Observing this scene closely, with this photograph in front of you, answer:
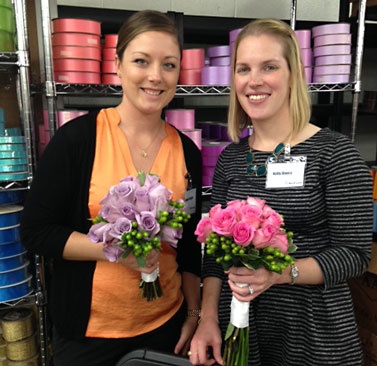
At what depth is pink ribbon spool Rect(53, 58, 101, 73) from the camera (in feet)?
6.53

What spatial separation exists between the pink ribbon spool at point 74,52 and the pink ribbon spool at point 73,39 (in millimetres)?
19

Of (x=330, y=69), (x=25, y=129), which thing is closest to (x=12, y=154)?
(x=25, y=129)

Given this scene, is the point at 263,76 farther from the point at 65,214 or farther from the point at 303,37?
the point at 303,37

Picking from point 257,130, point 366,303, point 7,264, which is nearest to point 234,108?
point 257,130

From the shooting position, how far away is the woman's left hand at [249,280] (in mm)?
958

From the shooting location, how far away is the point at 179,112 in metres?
2.26

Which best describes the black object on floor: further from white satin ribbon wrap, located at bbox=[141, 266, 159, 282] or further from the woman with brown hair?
white satin ribbon wrap, located at bbox=[141, 266, 159, 282]

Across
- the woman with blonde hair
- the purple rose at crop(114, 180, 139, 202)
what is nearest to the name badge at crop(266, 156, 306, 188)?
the woman with blonde hair

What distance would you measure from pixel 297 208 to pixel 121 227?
0.54 m

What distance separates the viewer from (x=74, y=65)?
1.99 meters

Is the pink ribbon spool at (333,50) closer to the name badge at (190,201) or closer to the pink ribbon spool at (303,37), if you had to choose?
the pink ribbon spool at (303,37)

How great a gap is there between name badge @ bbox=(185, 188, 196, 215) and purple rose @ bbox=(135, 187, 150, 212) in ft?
1.21

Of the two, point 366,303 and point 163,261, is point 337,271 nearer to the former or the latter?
point 163,261

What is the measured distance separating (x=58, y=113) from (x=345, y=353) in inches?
64.9
